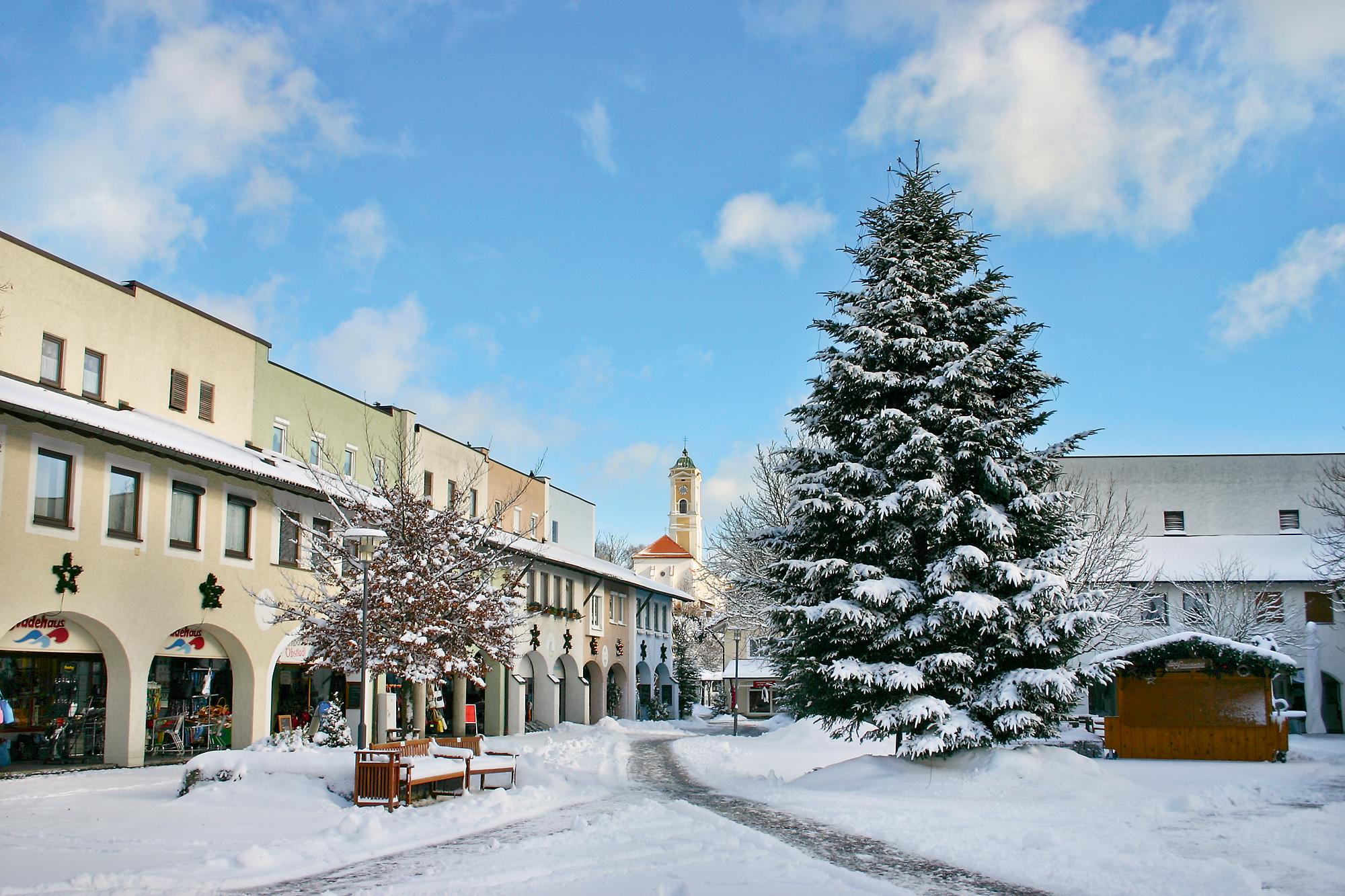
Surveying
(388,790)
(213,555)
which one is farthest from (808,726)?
(388,790)

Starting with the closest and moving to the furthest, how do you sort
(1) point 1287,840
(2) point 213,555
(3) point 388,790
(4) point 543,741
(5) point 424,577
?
(1) point 1287,840 → (3) point 388,790 → (5) point 424,577 → (2) point 213,555 → (4) point 543,741

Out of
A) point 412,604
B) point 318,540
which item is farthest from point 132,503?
point 412,604

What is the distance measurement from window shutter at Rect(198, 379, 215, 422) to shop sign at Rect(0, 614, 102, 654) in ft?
21.7

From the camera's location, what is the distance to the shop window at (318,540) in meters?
23.5

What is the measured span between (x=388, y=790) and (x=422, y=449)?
894 inches

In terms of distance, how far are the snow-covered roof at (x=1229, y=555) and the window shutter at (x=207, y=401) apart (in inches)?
1390

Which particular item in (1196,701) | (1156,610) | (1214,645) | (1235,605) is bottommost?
(1196,701)

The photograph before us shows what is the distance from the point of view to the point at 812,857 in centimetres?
1175

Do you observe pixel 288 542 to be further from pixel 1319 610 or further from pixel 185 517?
pixel 1319 610

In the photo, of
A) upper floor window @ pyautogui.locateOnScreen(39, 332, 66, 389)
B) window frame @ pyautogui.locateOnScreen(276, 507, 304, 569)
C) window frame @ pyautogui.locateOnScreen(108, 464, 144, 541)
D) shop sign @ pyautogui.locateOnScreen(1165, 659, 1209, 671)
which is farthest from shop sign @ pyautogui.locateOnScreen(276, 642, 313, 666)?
shop sign @ pyautogui.locateOnScreen(1165, 659, 1209, 671)

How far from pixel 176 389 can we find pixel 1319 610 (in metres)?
42.8

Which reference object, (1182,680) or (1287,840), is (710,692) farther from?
(1287,840)

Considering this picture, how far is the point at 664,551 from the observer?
135 m

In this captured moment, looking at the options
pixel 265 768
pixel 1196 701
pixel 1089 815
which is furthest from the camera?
pixel 1196 701
